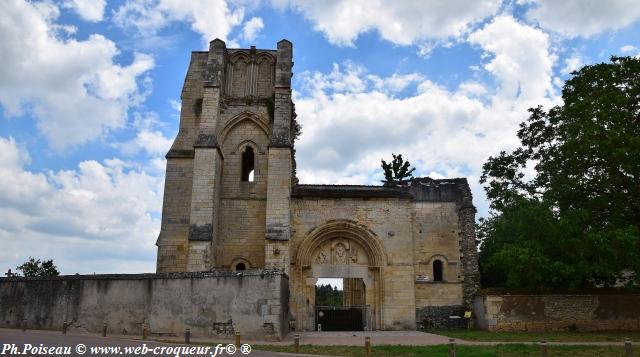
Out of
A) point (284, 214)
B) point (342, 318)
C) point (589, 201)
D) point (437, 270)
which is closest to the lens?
point (589, 201)

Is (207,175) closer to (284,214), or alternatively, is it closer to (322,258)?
(284,214)

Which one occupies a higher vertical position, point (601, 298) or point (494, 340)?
point (601, 298)

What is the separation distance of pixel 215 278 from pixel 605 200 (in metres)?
13.1

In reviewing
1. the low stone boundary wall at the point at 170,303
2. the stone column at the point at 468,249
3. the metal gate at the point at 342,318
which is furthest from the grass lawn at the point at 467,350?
the stone column at the point at 468,249

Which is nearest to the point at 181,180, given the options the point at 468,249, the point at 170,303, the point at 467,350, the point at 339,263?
the point at 170,303

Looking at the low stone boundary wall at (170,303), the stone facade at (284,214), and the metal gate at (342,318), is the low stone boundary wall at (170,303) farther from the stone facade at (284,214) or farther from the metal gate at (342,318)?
the metal gate at (342,318)

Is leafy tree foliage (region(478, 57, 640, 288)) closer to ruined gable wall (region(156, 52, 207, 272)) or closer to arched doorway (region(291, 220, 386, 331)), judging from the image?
arched doorway (region(291, 220, 386, 331))

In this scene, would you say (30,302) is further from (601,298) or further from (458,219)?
(601,298)

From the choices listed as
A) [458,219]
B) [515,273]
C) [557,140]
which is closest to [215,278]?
[515,273]

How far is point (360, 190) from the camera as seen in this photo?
21125mm

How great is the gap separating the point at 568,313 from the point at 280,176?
11.7 metres

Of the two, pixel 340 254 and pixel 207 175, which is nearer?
pixel 207 175

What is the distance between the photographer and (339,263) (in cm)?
2041

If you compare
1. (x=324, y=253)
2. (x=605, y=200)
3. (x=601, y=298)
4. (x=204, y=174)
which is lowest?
(x=601, y=298)
